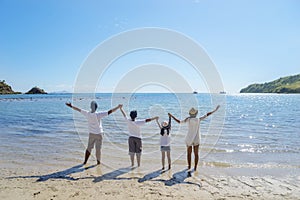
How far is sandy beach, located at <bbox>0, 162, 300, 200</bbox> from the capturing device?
596 centimetres

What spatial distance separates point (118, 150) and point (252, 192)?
6.88m

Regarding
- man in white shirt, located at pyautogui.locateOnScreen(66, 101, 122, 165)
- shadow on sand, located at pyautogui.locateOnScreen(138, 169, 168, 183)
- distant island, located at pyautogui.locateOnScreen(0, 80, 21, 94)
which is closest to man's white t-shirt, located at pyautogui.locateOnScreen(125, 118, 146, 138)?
man in white shirt, located at pyautogui.locateOnScreen(66, 101, 122, 165)

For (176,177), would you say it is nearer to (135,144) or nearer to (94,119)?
(135,144)

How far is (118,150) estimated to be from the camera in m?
11.6

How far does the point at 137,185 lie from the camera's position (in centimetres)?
668

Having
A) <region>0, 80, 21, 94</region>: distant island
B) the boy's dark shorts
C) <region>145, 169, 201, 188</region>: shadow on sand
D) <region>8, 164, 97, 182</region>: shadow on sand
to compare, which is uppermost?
<region>0, 80, 21, 94</region>: distant island

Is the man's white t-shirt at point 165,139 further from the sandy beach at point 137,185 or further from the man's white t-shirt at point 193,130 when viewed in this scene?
the sandy beach at point 137,185

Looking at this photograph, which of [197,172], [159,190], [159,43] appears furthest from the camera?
[159,43]

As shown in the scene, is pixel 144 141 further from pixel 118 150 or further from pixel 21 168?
pixel 21 168

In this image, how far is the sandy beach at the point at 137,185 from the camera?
596 cm

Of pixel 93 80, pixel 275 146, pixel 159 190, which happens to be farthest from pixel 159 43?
pixel 275 146

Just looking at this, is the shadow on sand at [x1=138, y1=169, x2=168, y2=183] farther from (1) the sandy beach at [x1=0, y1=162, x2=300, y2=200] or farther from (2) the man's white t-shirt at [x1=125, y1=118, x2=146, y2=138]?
(2) the man's white t-shirt at [x1=125, y1=118, x2=146, y2=138]

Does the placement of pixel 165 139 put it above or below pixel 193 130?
below

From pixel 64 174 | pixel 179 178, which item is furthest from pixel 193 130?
pixel 64 174
